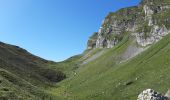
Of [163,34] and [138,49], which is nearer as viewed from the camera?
[163,34]

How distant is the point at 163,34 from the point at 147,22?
73.6 feet

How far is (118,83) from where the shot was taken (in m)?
94.5

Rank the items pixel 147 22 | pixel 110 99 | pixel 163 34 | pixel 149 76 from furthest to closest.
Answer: pixel 147 22 → pixel 163 34 → pixel 149 76 → pixel 110 99

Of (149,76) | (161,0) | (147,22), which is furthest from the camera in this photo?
(161,0)

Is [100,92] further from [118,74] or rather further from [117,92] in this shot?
[118,74]

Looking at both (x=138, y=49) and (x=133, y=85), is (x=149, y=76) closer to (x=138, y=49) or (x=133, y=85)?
(x=133, y=85)

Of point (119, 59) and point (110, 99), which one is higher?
point (119, 59)

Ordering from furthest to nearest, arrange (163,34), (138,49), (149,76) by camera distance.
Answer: (138,49) → (163,34) → (149,76)

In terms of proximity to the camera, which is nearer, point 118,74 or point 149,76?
point 149,76

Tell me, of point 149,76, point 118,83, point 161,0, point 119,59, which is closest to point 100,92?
point 118,83

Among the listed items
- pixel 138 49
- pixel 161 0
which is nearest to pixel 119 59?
pixel 138 49

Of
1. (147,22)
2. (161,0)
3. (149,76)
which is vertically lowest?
(149,76)

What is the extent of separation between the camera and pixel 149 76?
3484 inches

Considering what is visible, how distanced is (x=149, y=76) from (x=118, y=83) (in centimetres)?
961
